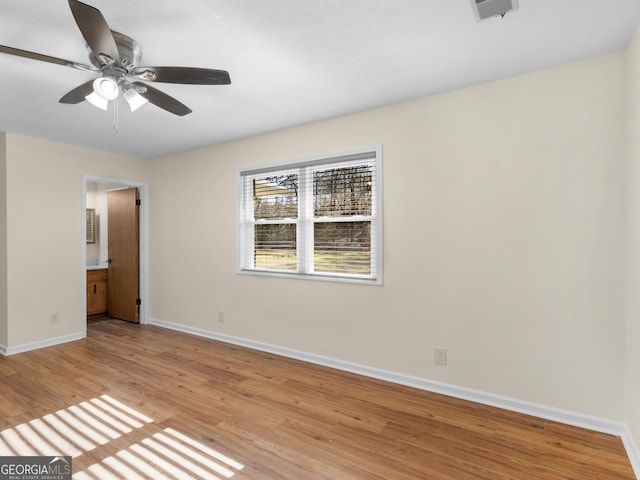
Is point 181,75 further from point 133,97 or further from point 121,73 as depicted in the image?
point 133,97

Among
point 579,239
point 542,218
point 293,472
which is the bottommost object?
point 293,472

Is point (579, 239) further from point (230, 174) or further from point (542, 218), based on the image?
point (230, 174)

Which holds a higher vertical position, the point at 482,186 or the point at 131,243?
the point at 482,186

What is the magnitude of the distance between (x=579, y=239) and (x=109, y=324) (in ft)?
18.6

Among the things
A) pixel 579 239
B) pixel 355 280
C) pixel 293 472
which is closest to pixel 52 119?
pixel 355 280

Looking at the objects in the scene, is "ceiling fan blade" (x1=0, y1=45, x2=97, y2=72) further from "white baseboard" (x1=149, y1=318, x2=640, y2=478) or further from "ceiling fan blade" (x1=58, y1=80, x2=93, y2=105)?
"white baseboard" (x1=149, y1=318, x2=640, y2=478)

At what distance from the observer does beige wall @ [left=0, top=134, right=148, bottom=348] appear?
3803 millimetres

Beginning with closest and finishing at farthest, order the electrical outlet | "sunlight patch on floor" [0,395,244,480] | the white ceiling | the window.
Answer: the white ceiling < "sunlight patch on floor" [0,395,244,480] < the electrical outlet < the window

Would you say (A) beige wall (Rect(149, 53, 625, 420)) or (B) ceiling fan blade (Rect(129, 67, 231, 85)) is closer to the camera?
(B) ceiling fan blade (Rect(129, 67, 231, 85))

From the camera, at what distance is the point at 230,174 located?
418cm

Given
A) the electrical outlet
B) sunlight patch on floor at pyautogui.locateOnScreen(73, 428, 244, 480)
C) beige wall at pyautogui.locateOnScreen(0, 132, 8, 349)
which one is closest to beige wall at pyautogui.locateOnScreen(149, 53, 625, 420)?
the electrical outlet

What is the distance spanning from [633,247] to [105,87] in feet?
10.6

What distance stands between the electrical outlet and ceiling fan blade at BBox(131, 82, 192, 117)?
8.79 feet

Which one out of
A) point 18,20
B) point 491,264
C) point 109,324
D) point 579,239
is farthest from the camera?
point 109,324
